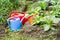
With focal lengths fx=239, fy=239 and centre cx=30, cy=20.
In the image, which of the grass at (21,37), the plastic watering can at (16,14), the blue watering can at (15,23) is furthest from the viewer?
the plastic watering can at (16,14)

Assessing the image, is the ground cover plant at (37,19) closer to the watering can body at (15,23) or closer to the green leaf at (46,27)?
the green leaf at (46,27)

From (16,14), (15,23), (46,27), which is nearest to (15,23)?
(15,23)

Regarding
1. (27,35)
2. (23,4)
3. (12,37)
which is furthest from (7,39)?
(23,4)

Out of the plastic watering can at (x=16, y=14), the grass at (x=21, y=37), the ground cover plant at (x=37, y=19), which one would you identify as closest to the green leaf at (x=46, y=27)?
the ground cover plant at (x=37, y=19)

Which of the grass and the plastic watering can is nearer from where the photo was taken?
the grass

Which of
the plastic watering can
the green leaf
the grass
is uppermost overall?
the plastic watering can

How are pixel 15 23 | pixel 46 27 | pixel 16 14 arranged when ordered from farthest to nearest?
pixel 16 14 → pixel 15 23 → pixel 46 27

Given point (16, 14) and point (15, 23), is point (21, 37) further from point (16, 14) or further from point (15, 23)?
point (16, 14)

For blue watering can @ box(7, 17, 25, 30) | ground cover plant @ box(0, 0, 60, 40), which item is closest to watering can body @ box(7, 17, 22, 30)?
blue watering can @ box(7, 17, 25, 30)

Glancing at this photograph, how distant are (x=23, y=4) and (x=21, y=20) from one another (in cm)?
126

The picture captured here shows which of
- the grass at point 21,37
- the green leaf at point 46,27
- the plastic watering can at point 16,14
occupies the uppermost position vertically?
the plastic watering can at point 16,14

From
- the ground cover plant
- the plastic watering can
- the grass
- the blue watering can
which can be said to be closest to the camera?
the grass

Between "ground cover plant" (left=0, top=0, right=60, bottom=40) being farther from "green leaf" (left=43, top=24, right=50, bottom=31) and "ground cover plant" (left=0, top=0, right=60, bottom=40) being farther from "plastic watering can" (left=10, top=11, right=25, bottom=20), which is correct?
"plastic watering can" (left=10, top=11, right=25, bottom=20)

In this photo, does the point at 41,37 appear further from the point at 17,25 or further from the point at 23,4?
the point at 23,4
